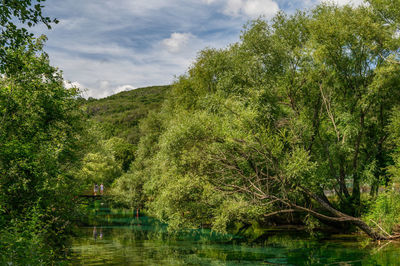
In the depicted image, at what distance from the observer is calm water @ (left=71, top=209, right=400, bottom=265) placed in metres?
20.2

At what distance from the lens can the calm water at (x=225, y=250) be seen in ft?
66.4

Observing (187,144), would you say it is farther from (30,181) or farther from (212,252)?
(30,181)

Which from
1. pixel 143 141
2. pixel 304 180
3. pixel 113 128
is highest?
pixel 113 128

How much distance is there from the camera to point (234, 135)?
2570 cm

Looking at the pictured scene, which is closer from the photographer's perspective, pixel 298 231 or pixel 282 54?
pixel 282 54

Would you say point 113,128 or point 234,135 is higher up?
point 113,128

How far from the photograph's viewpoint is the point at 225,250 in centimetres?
2445

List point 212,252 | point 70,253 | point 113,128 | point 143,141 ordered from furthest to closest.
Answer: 1. point 113,128
2. point 143,141
3. point 212,252
4. point 70,253

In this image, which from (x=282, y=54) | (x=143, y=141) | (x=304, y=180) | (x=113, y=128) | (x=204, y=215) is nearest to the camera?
(x=304, y=180)

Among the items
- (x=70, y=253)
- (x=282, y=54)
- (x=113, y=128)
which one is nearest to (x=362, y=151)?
(x=282, y=54)

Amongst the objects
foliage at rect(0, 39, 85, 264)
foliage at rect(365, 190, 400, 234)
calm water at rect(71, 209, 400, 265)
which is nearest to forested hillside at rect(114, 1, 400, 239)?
foliage at rect(365, 190, 400, 234)

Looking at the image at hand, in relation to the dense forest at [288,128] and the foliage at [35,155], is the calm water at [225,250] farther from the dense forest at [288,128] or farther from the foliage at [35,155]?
the foliage at [35,155]

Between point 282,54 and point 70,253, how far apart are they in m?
20.7

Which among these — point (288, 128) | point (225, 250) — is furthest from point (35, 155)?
point (288, 128)
